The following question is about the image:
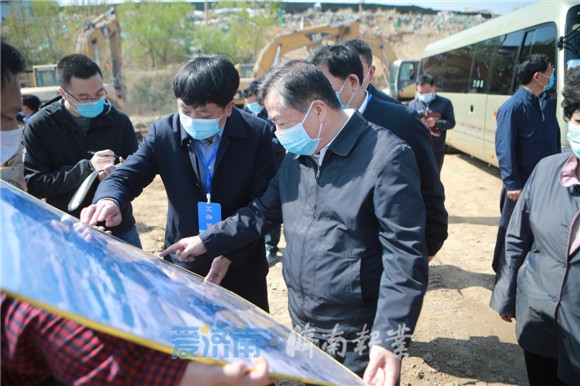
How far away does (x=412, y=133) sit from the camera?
227 centimetres

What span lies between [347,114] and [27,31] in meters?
26.4

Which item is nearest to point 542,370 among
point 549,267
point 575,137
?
point 549,267

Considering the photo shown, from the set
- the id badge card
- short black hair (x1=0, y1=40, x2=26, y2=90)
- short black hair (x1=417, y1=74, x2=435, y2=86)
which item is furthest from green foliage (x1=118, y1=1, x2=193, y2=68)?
the id badge card

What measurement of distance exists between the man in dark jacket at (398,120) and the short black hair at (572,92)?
0.61 metres

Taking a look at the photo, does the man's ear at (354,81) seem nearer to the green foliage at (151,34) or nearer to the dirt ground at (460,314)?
the dirt ground at (460,314)

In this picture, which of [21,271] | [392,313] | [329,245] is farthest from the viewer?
[329,245]

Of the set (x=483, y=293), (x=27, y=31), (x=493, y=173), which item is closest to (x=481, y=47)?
(x=493, y=173)

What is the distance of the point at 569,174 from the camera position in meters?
1.71

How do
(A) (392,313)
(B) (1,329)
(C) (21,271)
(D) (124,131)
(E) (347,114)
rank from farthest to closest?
(D) (124,131)
(E) (347,114)
(A) (392,313)
(B) (1,329)
(C) (21,271)

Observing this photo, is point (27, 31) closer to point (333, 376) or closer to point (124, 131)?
point (124, 131)

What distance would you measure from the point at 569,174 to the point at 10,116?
90.9 inches

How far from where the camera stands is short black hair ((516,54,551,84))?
364cm

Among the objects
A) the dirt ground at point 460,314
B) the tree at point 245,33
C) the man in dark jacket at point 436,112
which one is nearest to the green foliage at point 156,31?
the tree at point 245,33

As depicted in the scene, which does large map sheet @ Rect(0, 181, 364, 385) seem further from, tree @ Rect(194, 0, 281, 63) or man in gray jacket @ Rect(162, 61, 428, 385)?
tree @ Rect(194, 0, 281, 63)
